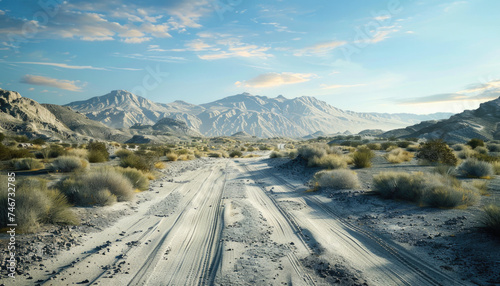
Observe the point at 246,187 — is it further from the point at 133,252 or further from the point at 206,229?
the point at 133,252

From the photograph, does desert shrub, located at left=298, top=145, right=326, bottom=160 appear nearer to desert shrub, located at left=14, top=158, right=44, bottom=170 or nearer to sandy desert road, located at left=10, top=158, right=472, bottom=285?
sandy desert road, located at left=10, top=158, right=472, bottom=285

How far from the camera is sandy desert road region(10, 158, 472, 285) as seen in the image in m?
4.31

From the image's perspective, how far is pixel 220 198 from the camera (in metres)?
10.4

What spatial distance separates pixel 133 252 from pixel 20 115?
6425cm

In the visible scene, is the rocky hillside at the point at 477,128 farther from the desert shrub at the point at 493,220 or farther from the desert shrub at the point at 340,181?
the desert shrub at the point at 493,220

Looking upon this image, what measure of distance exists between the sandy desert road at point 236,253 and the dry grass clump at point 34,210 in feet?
3.22

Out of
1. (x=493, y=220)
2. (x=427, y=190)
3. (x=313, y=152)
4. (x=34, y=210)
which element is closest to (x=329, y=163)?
(x=313, y=152)

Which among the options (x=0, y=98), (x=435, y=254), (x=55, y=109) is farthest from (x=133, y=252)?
(x=55, y=109)

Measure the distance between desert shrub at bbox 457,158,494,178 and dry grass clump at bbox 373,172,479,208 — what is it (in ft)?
12.7

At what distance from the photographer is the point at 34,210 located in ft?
19.1

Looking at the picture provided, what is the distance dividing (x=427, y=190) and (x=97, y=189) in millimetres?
11073

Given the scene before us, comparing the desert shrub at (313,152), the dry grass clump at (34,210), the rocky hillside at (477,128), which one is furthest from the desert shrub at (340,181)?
the rocky hillside at (477,128)

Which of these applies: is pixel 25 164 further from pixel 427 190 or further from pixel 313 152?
pixel 427 190

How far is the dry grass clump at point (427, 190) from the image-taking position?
7.59 m
